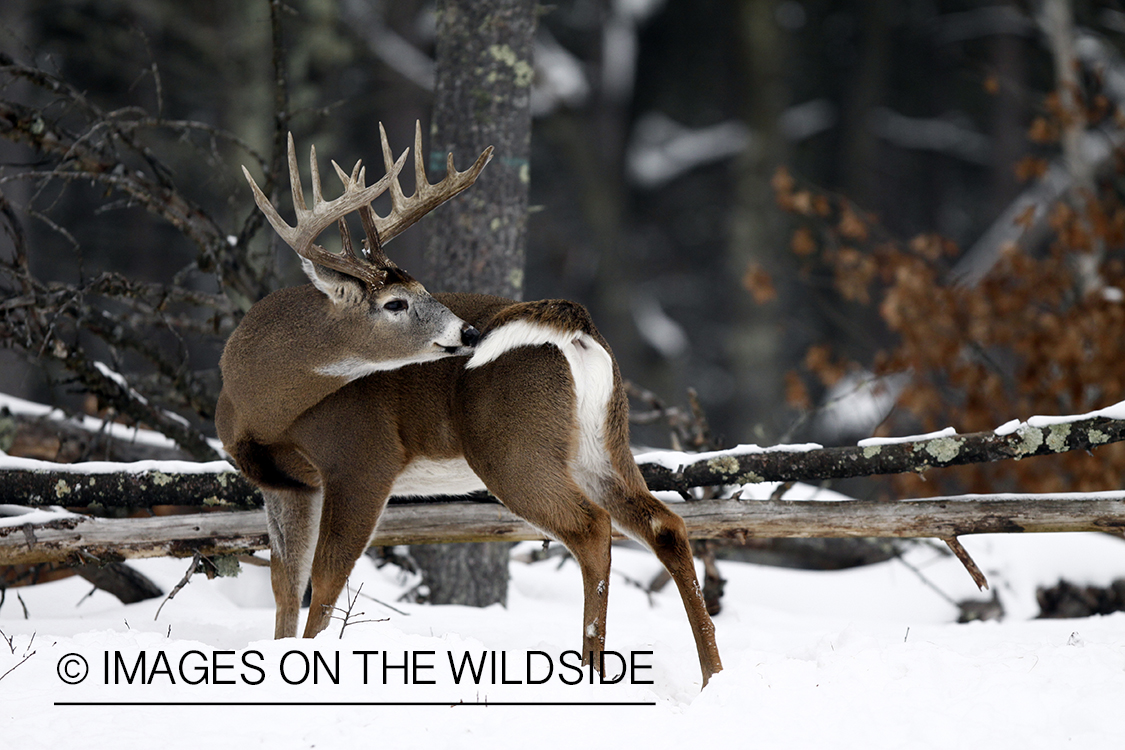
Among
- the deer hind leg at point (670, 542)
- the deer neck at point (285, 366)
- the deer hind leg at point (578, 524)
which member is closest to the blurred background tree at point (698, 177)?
the deer neck at point (285, 366)

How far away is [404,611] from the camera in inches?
174

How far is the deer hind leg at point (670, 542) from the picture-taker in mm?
3268

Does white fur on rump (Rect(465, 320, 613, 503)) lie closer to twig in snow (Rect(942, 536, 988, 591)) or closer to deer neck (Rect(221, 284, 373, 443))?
deer neck (Rect(221, 284, 373, 443))

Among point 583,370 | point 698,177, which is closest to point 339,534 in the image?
point 583,370

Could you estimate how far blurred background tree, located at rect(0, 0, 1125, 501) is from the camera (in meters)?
6.48

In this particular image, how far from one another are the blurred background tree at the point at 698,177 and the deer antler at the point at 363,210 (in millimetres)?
1202

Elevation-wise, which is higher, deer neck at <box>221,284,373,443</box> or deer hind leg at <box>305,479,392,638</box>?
deer neck at <box>221,284,373,443</box>

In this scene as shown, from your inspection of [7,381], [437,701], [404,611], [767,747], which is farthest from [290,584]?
[7,381]

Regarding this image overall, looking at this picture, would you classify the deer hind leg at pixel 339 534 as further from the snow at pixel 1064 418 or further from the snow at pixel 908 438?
the snow at pixel 1064 418

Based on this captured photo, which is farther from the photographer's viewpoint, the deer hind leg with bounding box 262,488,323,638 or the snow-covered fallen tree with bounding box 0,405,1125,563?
the deer hind leg with bounding box 262,488,323,638

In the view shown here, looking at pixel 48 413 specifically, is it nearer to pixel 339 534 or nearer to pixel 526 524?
pixel 339 534

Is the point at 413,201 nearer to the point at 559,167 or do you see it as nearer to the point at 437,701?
the point at 437,701

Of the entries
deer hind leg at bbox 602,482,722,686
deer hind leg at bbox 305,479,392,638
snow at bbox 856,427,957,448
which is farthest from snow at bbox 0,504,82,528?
snow at bbox 856,427,957,448

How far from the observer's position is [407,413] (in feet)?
Result: 12.1
